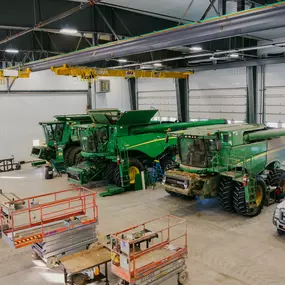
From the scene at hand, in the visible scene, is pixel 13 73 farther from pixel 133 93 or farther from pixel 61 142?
pixel 133 93

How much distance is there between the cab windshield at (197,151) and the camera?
34.4 feet

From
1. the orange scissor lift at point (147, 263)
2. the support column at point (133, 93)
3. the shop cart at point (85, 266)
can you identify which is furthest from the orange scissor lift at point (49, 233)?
the support column at point (133, 93)

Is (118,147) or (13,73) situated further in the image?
(13,73)

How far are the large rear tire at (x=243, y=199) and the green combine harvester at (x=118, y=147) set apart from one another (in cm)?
360

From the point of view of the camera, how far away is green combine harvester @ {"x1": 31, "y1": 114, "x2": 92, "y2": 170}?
17000 millimetres

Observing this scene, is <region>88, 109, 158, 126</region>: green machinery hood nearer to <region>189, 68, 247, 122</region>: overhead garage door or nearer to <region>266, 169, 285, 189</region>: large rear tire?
<region>266, 169, 285, 189</region>: large rear tire

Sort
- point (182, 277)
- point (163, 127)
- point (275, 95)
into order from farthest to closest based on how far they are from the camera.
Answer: point (275, 95)
point (163, 127)
point (182, 277)

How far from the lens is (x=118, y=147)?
13.4 m


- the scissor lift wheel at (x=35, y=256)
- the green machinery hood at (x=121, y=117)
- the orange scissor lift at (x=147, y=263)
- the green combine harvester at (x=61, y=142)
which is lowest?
the scissor lift wheel at (x=35, y=256)

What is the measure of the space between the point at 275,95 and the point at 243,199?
8480mm

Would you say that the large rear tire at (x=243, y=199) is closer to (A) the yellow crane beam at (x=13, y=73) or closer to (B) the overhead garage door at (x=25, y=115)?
(A) the yellow crane beam at (x=13, y=73)

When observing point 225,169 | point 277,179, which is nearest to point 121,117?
point 225,169

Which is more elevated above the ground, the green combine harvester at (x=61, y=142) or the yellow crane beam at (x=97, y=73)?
the yellow crane beam at (x=97, y=73)

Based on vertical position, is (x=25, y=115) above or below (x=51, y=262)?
above
